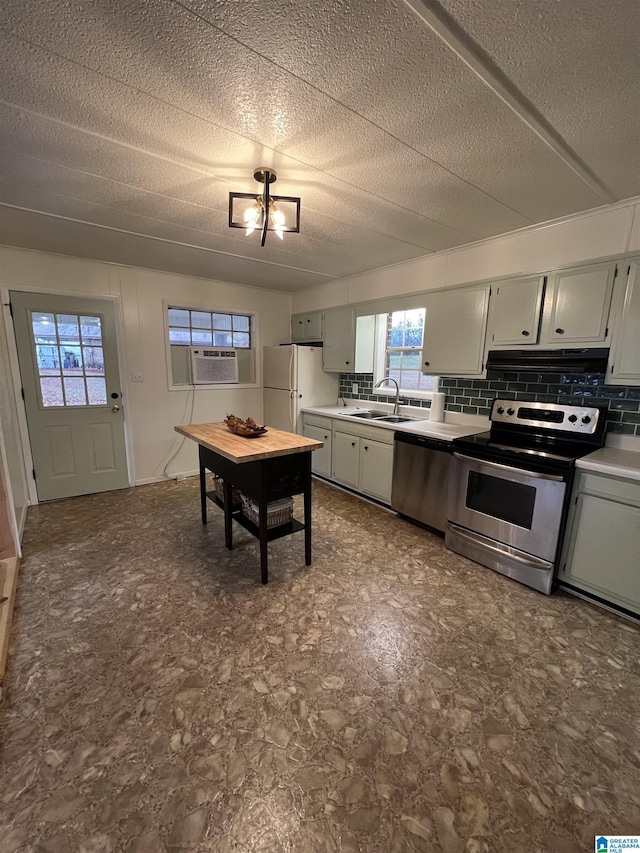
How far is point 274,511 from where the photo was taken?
2.45m

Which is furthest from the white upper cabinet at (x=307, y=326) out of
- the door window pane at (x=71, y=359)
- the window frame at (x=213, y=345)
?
the door window pane at (x=71, y=359)

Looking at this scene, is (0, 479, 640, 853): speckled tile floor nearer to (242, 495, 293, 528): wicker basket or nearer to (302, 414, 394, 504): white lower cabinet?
(242, 495, 293, 528): wicker basket

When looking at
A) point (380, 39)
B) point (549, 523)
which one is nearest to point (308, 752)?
point (549, 523)

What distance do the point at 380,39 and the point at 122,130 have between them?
116cm

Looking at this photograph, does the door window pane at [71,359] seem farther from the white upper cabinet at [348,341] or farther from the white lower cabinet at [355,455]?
the white upper cabinet at [348,341]

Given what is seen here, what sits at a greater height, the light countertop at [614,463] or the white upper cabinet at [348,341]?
the white upper cabinet at [348,341]

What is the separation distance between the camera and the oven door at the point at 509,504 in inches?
85.6

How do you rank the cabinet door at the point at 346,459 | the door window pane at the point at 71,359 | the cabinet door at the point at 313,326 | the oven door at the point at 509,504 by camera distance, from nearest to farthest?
the oven door at the point at 509,504
the door window pane at the point at 71,359
the cabinet door at the point at 346,459
the cabinet door at the point at 313,326

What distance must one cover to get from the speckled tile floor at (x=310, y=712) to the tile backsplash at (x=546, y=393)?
1297 millimetres

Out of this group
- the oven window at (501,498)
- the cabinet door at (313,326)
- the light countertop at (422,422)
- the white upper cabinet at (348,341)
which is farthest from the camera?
the cabinet door at (313,326)

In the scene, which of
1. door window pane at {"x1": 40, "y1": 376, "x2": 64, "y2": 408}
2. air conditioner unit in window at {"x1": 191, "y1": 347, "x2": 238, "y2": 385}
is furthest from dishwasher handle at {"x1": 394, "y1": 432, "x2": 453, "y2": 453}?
door window pane at {"x1": 40, "y1": 376, "x2": 64, "y2": 408}

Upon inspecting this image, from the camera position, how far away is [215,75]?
4.10 feet

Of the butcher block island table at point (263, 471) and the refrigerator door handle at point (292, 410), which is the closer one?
the butcher block island table at point (263, 471)

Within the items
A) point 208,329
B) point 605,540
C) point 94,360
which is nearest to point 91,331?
point 94,360
